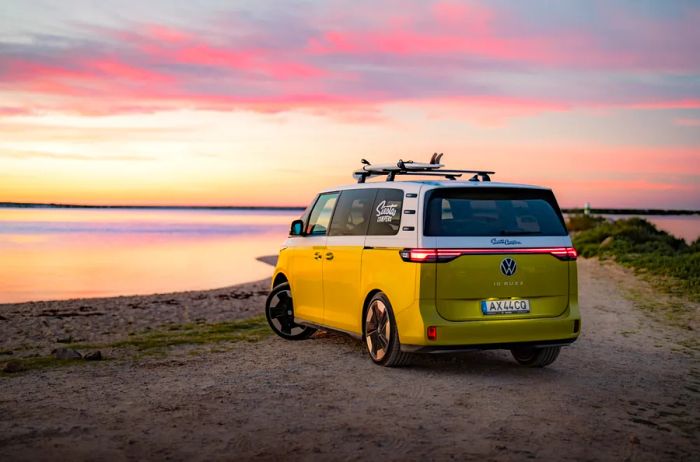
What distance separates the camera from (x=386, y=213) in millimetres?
9367

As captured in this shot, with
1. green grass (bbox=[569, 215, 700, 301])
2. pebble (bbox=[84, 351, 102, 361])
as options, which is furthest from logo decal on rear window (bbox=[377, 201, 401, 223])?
green grass (bbox=[569, 215, 700, 301])

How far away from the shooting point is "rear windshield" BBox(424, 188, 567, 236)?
8688mm

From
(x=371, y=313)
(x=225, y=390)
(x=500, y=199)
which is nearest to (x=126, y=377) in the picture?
(x=225, y=390)

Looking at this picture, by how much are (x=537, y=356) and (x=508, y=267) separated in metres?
1.53

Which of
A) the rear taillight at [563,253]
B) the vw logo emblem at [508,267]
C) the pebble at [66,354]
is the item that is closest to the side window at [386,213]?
the vw logo emblem at [508,267]

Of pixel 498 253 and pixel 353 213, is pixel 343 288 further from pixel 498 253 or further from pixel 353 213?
pixel 498 253

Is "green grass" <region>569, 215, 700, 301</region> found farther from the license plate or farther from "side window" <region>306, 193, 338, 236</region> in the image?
the license plate

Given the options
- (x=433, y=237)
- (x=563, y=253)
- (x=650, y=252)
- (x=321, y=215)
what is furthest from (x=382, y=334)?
(x=650, y=252)

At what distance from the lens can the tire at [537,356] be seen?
9609 mm

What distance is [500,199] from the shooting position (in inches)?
350

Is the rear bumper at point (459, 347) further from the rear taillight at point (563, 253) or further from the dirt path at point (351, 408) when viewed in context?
the rear taillight at point (563, 253)

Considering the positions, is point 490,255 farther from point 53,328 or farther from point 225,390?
point 53,328

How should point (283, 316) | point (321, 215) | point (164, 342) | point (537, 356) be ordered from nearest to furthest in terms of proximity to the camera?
point (537, 356)
point (321, 215)
point (283, 316)
point (164, 342)

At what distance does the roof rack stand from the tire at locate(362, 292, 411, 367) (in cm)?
160
